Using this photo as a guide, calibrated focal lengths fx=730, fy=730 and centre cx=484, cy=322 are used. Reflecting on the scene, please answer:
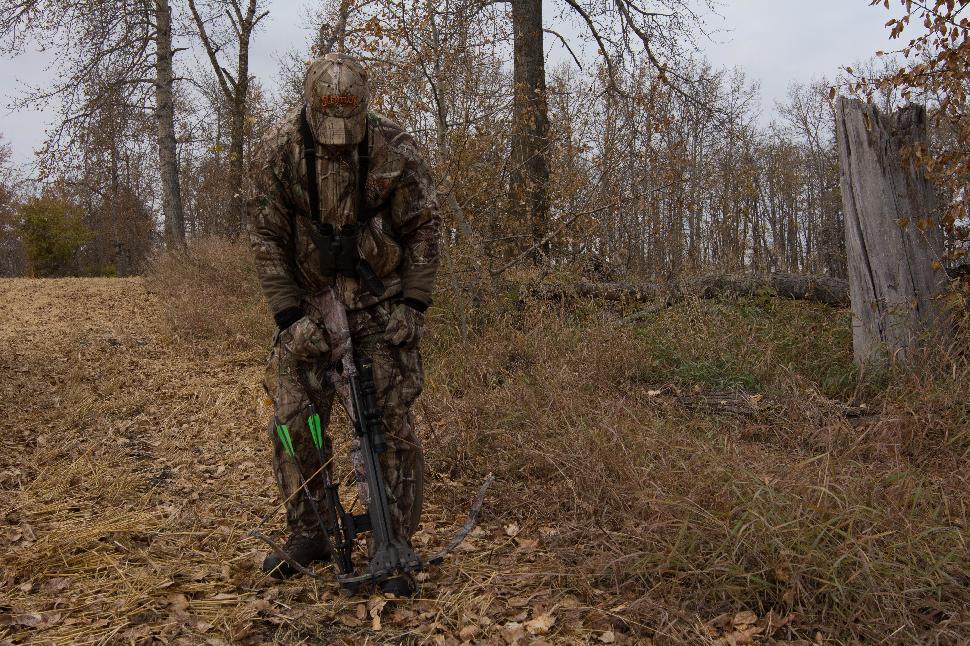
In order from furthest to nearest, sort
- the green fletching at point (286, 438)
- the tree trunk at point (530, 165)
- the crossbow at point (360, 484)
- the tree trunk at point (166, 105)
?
the tree trunk at point (166, 105)
the tree trunk at point (530, 165)
the green fletching at point (286, 438)
the crossbow at point (360, 484)

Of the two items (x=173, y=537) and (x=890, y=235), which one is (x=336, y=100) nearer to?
(x=173, y=537)

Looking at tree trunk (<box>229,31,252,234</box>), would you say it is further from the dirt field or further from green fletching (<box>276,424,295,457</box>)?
green fletching (<box>276,424,295,457</box>)

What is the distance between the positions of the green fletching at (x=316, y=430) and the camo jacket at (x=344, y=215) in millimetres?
515

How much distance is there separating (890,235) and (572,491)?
11.4 ft

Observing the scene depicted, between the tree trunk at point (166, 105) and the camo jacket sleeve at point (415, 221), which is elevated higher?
the tree trunk at point (166, 105)

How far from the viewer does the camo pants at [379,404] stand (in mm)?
3330

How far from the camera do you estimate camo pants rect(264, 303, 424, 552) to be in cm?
333

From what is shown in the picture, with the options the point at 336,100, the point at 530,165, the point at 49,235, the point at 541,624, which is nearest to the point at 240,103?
the point at 530,165

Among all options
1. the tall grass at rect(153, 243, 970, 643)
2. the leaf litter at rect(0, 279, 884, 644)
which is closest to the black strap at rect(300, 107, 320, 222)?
the leaf litter at rect(0, 279, 884, 644)

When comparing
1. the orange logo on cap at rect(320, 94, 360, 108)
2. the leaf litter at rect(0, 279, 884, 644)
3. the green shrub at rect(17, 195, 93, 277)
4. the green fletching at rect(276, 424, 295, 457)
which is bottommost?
the leaf litter at rect(0, 279, 884, 644)

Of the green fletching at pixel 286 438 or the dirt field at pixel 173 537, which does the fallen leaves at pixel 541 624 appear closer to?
the dirt field at pixel 173 537

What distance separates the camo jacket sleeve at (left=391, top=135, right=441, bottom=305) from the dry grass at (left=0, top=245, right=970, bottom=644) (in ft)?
4.38

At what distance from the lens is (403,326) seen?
3.29 metres

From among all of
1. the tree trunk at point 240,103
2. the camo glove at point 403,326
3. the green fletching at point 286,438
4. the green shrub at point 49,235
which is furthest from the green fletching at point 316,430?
the green shrub at point 49,235
